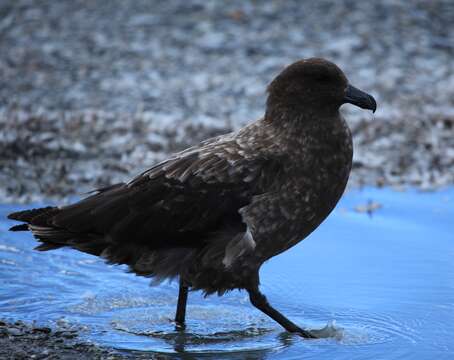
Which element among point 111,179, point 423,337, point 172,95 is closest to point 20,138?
point 111,179

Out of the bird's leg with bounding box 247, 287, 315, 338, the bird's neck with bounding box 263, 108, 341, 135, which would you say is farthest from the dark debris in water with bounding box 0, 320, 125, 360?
the bird's neck with bounding box 263, 108, 341, 135

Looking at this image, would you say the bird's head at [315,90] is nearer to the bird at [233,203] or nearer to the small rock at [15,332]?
the bird at [233,203]

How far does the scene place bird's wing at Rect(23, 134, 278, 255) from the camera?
513 cm

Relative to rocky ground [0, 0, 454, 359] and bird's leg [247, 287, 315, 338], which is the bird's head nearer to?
bird's leg [247, 287, 315, 338]

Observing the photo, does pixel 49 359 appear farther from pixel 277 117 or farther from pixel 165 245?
pixel 277 117

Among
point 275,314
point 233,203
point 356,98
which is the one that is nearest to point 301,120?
point 356,98

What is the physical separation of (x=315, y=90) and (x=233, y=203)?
2.74ft

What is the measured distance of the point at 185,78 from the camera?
10594mm

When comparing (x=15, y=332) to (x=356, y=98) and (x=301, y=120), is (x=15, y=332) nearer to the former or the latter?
(x=301, y=120)

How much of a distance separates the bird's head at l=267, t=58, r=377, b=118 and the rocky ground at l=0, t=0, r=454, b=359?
264 centimetres

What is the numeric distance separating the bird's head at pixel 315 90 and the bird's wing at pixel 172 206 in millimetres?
428

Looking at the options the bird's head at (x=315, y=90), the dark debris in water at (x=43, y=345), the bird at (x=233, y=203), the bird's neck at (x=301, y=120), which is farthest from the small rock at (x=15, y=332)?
the bird's head at (x=315, y=90)

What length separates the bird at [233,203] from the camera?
5105 millimetres

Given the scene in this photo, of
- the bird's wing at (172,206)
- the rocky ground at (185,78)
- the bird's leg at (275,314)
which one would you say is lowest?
the bird's leg at (275,314)
